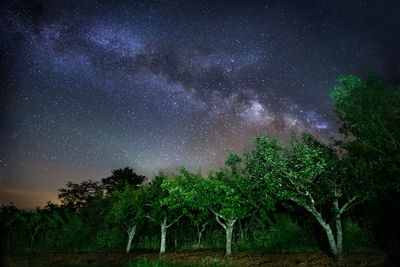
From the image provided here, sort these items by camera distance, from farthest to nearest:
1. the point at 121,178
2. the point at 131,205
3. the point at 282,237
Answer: the point at 121,178 → the point at 282,237 → the point at 131,205

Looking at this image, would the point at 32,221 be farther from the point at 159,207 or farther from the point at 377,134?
the point at 377,134

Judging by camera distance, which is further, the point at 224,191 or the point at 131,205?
the point at 131,205

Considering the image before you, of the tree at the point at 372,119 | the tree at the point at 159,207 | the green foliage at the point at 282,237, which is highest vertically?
the tree at the point at 372,119

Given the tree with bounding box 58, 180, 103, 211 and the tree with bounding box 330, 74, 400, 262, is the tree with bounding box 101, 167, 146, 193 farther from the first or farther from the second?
the tree with bounding box 330, 74, 400, 262

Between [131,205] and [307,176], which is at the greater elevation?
[307,176]

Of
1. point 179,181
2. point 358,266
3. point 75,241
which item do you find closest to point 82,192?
point 75,241

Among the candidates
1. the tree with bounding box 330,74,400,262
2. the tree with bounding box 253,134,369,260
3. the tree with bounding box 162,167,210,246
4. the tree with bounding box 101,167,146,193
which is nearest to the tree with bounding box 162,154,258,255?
the tree with bounding box 162,167,210,246

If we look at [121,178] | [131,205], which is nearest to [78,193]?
[121,178]

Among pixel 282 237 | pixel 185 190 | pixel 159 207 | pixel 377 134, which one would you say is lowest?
pixel 282 237

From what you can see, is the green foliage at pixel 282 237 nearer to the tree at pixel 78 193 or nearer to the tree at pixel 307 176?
A: the tree at pixel 307 176

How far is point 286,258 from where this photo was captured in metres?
15.8

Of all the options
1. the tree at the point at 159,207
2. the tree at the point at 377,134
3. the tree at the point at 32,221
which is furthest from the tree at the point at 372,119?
the tree at the point at 32,221

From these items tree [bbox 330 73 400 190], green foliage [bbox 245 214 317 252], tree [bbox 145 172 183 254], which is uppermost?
tree [bbox 330 73 400 190]

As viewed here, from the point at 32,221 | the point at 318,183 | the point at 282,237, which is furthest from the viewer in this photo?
the point at 32,221
